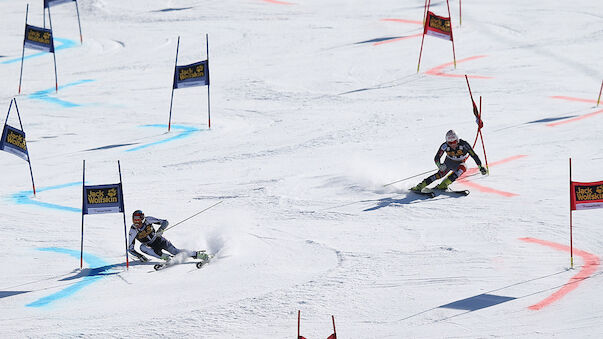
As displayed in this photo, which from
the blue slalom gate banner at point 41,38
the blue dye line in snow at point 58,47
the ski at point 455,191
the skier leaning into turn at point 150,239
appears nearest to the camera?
the skier leaning into turn at point 150,239

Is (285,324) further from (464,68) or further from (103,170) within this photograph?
(464,68)

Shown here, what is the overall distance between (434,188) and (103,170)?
22.3 feet

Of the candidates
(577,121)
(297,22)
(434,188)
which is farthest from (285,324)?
(297,22)

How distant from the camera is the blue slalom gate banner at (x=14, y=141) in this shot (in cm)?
1648

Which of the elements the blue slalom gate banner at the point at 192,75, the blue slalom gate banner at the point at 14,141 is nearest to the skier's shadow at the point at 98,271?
the blue slalom gate banner at the point at 14,141

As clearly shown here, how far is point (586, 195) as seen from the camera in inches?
468

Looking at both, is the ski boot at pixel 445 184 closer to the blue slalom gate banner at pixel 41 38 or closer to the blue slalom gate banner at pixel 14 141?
the blue slalom gate banner at pixel 14 141

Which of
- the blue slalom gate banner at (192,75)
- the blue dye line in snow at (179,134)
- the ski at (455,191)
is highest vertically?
the blue slalom gate banner at (192,75)

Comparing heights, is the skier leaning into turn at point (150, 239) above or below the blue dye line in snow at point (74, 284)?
above

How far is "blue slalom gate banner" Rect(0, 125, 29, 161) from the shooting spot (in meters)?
16.5

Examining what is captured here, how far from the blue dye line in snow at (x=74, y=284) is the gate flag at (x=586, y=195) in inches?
266

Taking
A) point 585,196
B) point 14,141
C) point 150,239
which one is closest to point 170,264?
point 150,239

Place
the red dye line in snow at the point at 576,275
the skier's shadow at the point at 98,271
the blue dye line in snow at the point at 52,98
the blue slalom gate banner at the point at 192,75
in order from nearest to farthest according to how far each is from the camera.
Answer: the red dye line in snow at the point at 576,275 → the skier's shadow at the point at 98,271 → the blue slalom gate banner at the point at 192,75 → the blue dye line in snow at the point at 52,98

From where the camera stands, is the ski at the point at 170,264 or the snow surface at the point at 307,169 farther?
the ski at the point at 170,264
